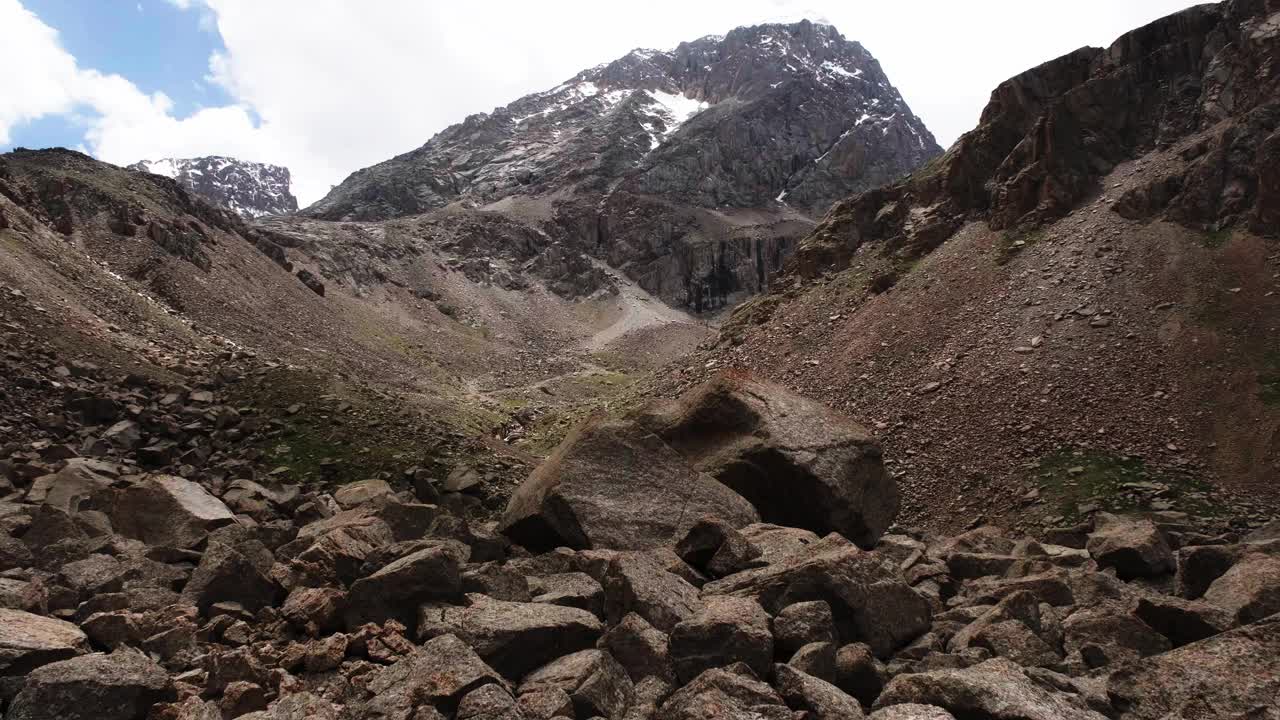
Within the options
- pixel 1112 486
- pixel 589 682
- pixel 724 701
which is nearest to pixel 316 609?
pixel 589 682

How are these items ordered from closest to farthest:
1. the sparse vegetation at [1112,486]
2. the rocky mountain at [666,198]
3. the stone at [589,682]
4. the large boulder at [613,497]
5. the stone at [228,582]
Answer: the stone at [589,682] → the stone at [228,582] → the large boulder at [613,497] → the sparse vegetation at [1112,486] → the rocky mountain at [666,198]

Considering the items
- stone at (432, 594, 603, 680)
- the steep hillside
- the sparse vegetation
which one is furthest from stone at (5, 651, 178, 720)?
the sparse vegetation

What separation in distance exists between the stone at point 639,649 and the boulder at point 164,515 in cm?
738

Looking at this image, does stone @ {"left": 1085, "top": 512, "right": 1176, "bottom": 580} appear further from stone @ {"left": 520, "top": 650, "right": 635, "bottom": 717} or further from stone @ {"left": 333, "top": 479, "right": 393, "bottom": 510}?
stone @ {"left": 333, "top": 479, "right": 393, "bottom": 510}

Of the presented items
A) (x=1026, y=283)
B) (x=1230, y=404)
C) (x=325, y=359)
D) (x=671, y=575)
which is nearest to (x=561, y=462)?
(x=671, y=575)

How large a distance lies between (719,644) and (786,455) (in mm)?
7885

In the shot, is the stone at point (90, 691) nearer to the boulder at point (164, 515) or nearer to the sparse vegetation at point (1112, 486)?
the boulder at point (164, 515)

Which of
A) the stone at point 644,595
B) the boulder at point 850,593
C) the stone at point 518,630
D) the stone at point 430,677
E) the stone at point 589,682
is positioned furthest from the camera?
the boulder at point 850,593

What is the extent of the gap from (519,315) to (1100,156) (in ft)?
294

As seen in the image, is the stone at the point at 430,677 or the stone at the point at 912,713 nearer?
the stone at the point at 912,713

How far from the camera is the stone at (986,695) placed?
6070mm

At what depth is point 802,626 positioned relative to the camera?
Answer: 7961mm

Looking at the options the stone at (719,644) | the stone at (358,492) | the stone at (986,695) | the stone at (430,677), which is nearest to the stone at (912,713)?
the stone at (986,695)

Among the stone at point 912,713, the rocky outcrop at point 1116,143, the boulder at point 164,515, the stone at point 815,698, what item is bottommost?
the stone at point 815,698
